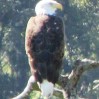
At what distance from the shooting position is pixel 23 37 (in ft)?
107

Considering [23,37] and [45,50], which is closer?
[45,50]

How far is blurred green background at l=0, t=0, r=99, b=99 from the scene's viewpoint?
3325 cm

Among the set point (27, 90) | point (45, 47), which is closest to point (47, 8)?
point (45, 47)

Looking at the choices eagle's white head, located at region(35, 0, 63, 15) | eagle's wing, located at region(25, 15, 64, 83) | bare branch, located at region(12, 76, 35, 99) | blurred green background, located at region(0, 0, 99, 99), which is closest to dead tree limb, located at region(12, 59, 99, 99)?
bare branch, located at region(12, 76, 35, 99)

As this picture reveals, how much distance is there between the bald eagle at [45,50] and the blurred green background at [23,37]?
23.4m

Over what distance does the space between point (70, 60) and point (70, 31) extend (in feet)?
8.11

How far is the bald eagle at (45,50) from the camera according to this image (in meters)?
7.96

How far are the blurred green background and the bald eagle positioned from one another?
23406 millimetres

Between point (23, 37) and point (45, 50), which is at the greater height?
point (45, 50)

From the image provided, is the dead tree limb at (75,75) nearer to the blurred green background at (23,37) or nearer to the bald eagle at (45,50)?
the bald eagle at (45,50)

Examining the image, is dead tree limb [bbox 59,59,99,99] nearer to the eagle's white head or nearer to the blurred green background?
the eagle's white head

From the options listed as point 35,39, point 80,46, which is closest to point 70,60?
point 80,46

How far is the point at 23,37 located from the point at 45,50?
24.7 meters

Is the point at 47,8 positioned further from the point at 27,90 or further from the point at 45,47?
the point at 27,90
